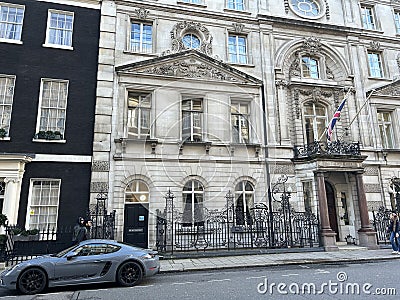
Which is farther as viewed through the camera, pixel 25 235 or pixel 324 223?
pixel 324 223

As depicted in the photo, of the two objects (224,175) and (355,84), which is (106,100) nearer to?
(224,175)

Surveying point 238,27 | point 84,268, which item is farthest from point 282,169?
point 84,268

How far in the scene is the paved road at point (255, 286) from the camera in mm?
6789

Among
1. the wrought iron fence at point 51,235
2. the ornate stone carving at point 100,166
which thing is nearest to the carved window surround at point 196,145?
the ornate stone carving at point 100,166

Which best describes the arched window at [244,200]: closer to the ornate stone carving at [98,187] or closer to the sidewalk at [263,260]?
the sidewalk at [263,260]

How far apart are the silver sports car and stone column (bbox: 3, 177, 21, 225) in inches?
207

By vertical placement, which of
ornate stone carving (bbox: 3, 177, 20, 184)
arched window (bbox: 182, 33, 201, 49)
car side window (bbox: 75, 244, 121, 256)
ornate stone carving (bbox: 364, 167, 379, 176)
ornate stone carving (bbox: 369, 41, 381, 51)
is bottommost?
car side window (bbox: 75, 244, 121, 256)

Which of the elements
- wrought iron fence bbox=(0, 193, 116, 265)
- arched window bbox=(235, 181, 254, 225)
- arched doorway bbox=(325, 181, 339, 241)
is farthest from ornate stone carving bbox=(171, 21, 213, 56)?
arched doorway bbox=(325, 181, 339, 241)

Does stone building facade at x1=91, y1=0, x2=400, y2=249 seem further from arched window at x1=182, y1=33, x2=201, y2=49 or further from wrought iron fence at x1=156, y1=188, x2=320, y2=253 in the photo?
wrought iron fence at x1=156, y1=188, x2=320, y2=253

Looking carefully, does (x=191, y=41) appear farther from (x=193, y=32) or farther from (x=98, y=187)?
(x=98, y=187)

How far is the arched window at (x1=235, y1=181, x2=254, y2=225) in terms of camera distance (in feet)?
50.8

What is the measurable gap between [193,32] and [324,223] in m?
13.7

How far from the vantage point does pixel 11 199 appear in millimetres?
12523

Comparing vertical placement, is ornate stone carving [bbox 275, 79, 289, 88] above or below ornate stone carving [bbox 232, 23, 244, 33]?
below
